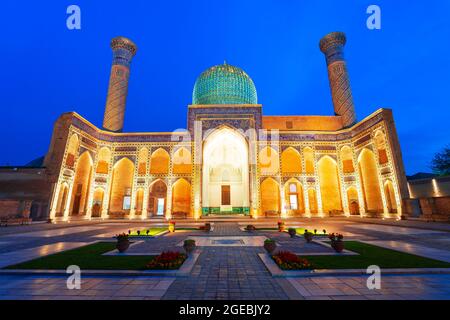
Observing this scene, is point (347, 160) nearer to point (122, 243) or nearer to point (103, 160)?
point (122, 243)

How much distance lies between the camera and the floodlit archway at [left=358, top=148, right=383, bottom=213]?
2019cm

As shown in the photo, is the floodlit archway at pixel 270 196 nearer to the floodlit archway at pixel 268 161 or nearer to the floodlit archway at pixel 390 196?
the floodlit archway at pixel 268 161

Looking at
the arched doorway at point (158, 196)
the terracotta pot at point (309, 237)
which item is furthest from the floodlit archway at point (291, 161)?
the terracotta pot at point (309, 237)

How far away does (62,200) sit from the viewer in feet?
60.7

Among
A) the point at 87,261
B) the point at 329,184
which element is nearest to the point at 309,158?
the point at 329,184

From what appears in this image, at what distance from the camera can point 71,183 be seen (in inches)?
749

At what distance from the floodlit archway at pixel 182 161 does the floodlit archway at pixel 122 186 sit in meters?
4.67

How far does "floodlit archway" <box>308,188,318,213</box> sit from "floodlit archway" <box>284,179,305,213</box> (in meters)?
0.85

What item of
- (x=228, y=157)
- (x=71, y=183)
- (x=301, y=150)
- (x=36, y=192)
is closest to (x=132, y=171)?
(x=71, y=183)

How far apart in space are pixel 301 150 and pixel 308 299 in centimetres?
2202

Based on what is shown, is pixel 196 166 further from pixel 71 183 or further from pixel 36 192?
pixel 36 192

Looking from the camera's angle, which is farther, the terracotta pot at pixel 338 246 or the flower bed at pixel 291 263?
the terracotta pot at pixel 338 246

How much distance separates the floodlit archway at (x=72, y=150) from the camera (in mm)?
18781
